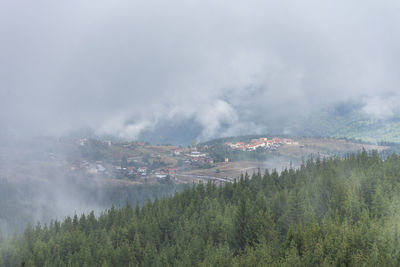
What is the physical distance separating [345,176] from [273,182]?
32.2 m

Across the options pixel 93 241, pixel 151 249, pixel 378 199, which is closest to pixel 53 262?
pixel 93 241

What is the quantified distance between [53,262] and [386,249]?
3711 inches

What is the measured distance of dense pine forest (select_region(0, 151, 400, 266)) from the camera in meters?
65.1

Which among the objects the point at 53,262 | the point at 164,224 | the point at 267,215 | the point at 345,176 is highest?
the point at 345,176

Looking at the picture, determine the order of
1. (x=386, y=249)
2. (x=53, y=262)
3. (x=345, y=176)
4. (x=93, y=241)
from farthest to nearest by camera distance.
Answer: (x=345, y=176)
(x=93, y=241)
(x=53, y=262)
(x=386, y=249)

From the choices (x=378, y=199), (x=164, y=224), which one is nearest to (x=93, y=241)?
(x=164, y=224)

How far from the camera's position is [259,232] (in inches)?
3573

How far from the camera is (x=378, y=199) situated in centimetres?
9212

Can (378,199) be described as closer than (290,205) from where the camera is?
Yes

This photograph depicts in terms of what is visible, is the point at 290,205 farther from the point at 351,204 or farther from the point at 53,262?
the point at 53,262

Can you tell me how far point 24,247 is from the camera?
12381 centimetres

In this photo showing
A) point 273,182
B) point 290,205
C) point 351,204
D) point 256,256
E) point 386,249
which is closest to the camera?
point 386,249

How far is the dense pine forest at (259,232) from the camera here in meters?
65.1

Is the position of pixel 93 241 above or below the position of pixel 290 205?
below
